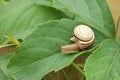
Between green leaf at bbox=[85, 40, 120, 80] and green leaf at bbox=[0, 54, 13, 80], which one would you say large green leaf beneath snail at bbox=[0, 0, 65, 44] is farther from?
green leaf at bbox=[85, 40, 120, 80]

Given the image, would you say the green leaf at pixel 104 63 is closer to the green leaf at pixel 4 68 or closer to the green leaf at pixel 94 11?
the green leaf at pixel 94 11

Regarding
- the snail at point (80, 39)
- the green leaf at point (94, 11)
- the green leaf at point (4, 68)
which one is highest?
the green leaf at point (94, 11)

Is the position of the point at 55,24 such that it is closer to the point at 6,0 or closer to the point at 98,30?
the point at 98,30

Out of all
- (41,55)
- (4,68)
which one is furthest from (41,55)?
(4,68)

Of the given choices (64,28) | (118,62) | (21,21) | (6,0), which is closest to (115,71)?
(118,62)

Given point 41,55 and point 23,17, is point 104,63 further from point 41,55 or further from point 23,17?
point 23,17

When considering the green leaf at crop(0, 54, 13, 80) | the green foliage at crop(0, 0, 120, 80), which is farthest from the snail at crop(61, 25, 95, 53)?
the green leaf at crop(0, 54, 13, 80)

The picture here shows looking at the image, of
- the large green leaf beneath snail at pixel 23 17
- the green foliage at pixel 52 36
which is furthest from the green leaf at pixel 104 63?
the large green leaf beneath snail at pixel 23 17
